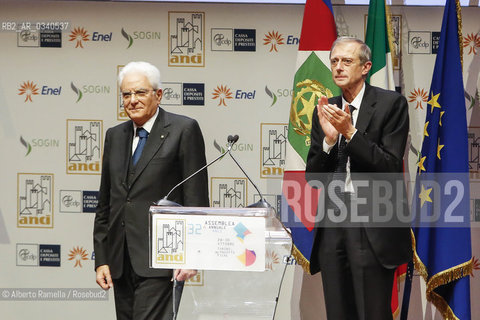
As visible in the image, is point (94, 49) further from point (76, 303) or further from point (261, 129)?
point (76, 303)

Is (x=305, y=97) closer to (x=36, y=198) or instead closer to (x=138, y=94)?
(x=138, y=94)

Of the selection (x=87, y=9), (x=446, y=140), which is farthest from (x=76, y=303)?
(x=446, y=140)

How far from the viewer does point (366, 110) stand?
8.94 ft

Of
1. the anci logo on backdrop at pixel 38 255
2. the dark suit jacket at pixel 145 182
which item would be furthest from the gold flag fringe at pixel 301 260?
the anci logo on backdrop at pixel 38 255

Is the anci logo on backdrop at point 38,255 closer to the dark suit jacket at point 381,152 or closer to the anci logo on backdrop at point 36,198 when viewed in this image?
the anci logo on backdrop at point 36,198

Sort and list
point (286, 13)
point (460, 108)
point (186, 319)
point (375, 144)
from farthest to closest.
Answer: point (286, 13)
point (460, 108)
point (375, 144)
point (186, 319)

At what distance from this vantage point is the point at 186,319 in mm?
2328

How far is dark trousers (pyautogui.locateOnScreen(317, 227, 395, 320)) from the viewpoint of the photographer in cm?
265

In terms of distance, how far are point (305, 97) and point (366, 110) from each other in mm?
1190

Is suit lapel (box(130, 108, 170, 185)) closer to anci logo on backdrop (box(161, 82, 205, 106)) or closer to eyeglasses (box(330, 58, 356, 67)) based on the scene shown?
eyeglasses (box(330, 58, 356, 67))

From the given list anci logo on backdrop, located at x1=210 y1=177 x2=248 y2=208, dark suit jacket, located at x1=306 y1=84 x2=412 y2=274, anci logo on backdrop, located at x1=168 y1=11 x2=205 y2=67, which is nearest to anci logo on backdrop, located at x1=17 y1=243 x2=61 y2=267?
anci logo on backdrop, located at x1=210 y1=177 x2=248 y2=208

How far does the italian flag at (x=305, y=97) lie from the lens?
3.88 metres

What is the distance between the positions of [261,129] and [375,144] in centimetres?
173

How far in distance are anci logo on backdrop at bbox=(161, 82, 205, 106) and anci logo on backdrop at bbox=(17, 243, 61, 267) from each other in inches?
48.1
